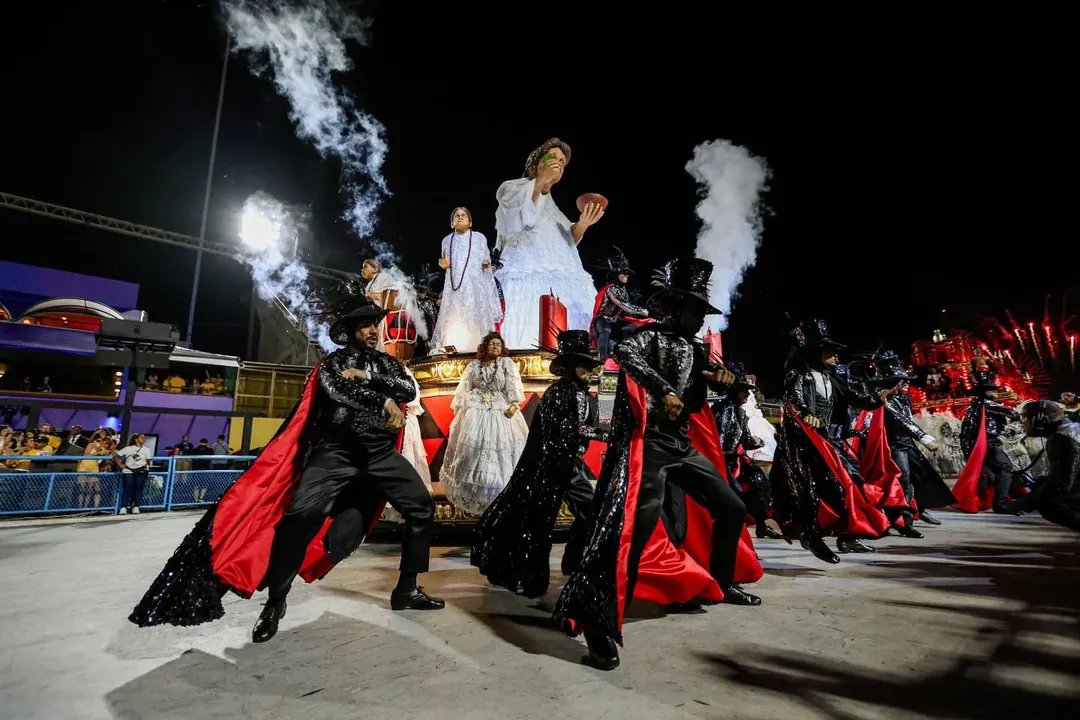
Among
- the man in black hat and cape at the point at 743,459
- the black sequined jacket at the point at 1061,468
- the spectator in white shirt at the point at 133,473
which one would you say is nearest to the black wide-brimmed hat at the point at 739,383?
the man in black hat and cape at the point at 743,459

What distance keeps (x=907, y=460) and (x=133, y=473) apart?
13.5m

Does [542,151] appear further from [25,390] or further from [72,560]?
[25,390]

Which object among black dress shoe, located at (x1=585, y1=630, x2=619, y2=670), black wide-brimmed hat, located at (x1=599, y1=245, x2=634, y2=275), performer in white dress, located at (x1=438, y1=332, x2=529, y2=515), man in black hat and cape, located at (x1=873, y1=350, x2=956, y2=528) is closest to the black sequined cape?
black dress shoe, located at (x1=585, y1=630, x2=619, y2=670)

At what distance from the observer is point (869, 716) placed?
6.48ft

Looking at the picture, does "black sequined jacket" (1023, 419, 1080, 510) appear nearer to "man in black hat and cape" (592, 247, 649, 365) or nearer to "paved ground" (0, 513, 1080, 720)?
"paved ground" (0, 513, 1080, 720)

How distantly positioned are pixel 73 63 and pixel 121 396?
10.9 m

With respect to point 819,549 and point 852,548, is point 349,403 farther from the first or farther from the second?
point 852,548

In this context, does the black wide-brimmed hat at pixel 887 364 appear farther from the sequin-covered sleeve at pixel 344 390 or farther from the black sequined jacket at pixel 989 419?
the sequin-covered sleeve at pixel 344 390

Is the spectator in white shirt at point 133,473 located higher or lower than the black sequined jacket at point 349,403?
lower

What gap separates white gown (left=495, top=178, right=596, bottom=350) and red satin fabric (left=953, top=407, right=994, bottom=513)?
7.12m

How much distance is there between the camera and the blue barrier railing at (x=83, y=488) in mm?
9445

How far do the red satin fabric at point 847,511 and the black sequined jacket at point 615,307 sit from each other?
4.63 meters

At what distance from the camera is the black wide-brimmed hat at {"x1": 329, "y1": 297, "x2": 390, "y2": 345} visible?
3.85m

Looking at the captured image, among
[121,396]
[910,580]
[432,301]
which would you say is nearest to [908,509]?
[910,580]
